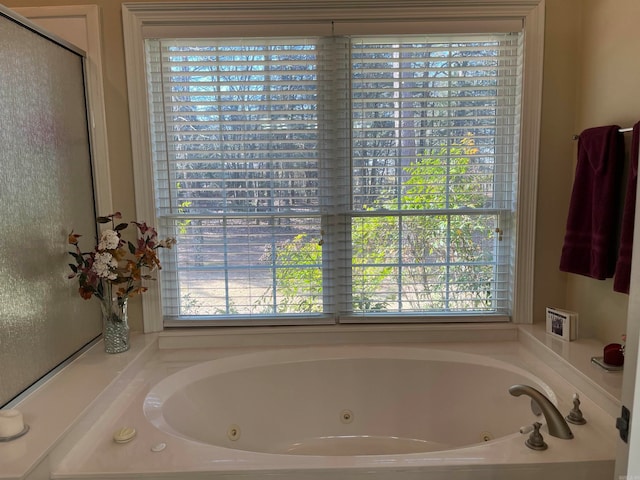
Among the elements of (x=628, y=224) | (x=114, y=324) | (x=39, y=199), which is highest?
(x=39, y=199)

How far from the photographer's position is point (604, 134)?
1.78 m

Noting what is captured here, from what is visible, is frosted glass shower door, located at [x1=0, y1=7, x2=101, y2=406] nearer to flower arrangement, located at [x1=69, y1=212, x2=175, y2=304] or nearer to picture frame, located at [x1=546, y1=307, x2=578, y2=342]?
flower arrangement, located at [x1=69, y1=212, x2=175, y2=304]

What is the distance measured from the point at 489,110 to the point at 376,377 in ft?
4.65

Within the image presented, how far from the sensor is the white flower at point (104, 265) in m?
1.79

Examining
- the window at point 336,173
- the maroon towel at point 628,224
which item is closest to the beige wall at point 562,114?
the window at point 336,173

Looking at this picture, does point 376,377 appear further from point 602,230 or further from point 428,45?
point 428,45

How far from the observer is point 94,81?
2.05 meters

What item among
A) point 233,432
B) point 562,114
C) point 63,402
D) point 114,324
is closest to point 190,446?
point 63,402

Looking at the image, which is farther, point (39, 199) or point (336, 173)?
point (336, 173)

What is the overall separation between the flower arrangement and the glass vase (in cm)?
2

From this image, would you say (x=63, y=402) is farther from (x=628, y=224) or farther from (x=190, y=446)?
(x=628, y=224)

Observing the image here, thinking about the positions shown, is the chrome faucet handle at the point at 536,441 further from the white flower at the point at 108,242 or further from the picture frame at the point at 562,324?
the white flower at the point at 108,242

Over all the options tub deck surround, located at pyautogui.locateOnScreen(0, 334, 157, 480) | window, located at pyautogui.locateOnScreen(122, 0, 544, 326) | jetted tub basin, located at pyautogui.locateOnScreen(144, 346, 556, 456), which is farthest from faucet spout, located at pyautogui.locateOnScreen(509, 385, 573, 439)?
tub deck surround, located at pyautogui.locateOnScreen(0, 334, 157, 480)

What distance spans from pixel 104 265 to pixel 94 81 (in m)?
0.90
